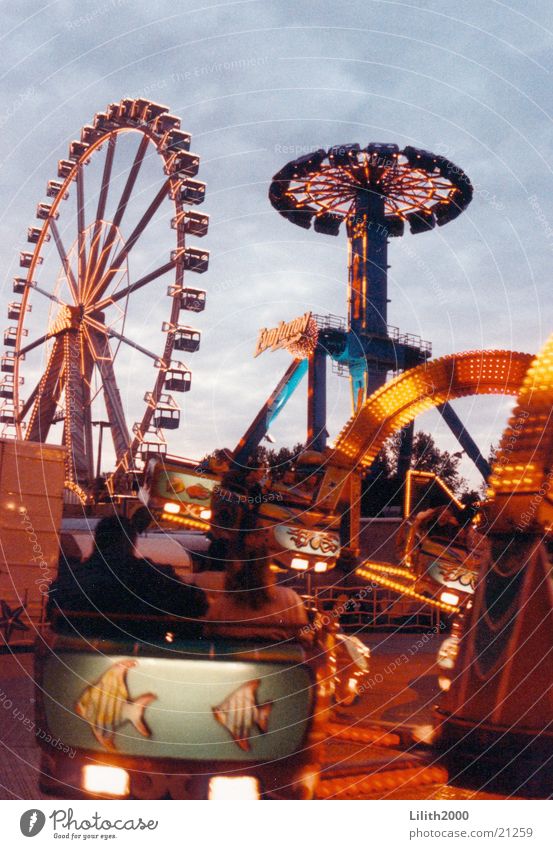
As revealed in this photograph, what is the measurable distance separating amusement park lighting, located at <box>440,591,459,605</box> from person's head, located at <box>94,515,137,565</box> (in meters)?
4.61

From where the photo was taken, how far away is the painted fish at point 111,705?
334cm

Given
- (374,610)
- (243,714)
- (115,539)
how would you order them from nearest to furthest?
(243,714) < (115,539) < (374,610)

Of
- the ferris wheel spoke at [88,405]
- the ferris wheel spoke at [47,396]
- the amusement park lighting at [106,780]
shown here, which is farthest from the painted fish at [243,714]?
the ferris wheel spoke at [47,396]

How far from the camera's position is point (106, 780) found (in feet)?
11.7

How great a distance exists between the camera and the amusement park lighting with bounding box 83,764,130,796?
11.6ft

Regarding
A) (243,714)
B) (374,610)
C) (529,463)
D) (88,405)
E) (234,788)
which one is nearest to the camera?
(243,714)

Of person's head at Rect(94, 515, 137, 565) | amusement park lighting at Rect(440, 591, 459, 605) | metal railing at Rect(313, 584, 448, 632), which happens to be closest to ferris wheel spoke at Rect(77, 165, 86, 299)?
metal railing at Rect(313, 584, 448, 632)

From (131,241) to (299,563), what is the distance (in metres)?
12.0

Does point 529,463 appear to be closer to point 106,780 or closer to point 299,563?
point 106,780

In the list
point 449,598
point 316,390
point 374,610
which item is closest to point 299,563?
point 449,598

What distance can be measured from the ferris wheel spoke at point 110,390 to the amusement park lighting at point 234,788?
1293 cm

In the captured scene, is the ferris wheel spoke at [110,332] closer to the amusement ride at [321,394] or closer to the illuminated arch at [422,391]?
the amusement ride at [321,394]
